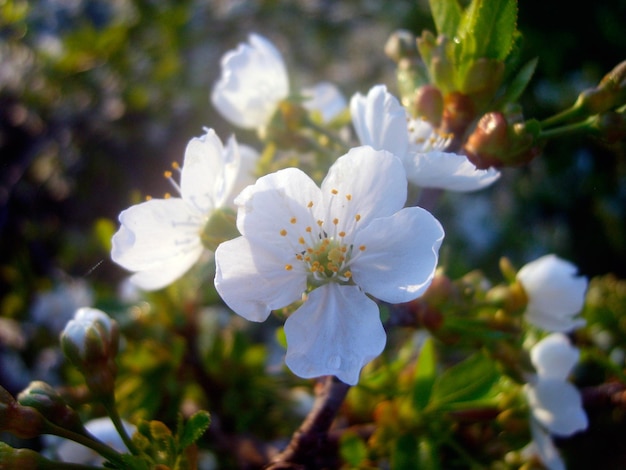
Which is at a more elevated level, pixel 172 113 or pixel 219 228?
pixel 219 228

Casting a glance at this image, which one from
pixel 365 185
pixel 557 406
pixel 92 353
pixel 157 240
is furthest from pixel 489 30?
pixel 92 353

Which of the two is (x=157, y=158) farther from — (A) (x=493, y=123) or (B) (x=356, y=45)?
(A) (x=493, y=123)

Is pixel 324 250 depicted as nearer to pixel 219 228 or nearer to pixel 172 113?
pixel 219 228

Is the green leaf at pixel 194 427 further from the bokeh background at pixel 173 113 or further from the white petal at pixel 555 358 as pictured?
the bokeh background at pixel 173 113

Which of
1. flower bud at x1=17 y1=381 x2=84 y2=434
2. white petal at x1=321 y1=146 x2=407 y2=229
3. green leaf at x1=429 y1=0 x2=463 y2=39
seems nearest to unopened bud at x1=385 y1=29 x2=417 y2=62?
green leaf at x1=429 y1=0 x2=463 y2=39

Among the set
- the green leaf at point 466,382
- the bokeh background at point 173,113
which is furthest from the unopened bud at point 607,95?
the bokeh background at point 173,113
